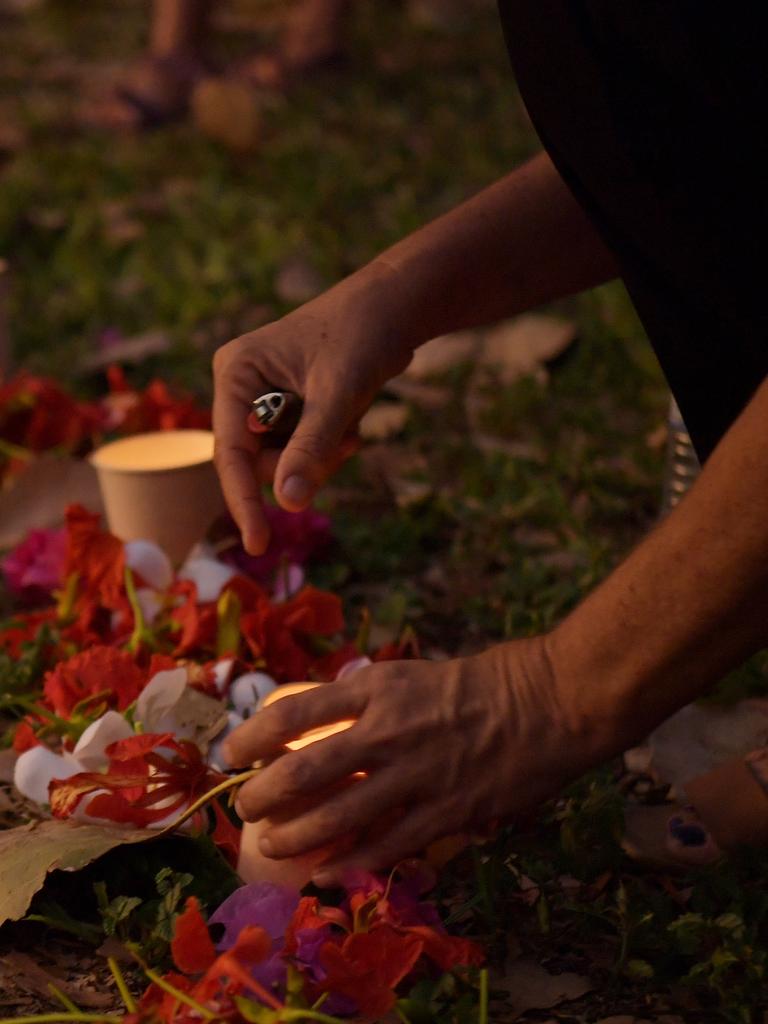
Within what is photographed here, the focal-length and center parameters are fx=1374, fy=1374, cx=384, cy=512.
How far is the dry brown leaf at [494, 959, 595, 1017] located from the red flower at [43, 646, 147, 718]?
1.51 ft

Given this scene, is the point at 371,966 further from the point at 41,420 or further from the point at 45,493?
the point at 41,420

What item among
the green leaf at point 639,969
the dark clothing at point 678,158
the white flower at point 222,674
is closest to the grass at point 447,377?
the green leaf at point 639,969

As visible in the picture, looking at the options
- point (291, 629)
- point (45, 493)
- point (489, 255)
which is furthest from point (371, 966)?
point (45, 493)

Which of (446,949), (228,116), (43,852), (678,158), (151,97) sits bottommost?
(446,949)

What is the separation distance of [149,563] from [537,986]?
0.72m

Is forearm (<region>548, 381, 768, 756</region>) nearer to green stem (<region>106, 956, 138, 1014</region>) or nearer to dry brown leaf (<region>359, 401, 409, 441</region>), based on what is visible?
green stem (<region>106, 956, 138, 1014</region>)

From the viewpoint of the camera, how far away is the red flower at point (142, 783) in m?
1.15

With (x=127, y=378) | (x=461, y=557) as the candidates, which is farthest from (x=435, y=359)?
(x=461, y=557)

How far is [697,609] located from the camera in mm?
1014

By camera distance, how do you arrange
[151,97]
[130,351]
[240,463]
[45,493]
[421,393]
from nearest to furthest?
[240,463] < [45,493] < [421,393] < [130,351] < [151,97]

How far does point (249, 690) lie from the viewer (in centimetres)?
141

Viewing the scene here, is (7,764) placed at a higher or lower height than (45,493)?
lower

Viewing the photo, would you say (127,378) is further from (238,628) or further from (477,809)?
(477,809)

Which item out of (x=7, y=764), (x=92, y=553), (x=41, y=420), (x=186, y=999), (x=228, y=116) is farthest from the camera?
(x=228, y=116)
